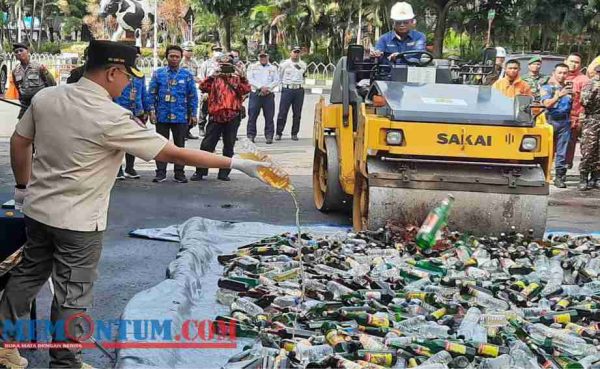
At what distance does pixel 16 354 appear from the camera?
4.49 meters

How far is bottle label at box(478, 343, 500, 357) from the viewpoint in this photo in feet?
15.4

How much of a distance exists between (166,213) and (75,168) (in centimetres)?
523

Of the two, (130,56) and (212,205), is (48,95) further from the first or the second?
(212,205)

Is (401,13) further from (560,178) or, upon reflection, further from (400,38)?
(560,178)

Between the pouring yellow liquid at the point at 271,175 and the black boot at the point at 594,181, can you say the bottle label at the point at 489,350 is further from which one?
the black boot at the point at 594,181

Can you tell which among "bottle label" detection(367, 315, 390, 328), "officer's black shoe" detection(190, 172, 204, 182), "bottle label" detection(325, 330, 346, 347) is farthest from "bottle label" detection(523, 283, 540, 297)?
"officer's black shoe" detection(190, 172, 204, 182)

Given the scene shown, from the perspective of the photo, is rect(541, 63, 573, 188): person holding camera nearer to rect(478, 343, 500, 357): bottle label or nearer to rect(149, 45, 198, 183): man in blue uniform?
rect(149, 45, 198, 183): man in blue uniform

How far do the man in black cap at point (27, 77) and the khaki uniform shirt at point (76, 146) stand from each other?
815 cm

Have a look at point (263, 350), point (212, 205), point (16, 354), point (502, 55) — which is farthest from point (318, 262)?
point (502, 55)

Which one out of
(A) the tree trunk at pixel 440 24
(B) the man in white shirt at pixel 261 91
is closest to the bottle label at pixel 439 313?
(B) the man in white shirt at pixel 261 91

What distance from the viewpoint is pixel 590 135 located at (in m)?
11.9

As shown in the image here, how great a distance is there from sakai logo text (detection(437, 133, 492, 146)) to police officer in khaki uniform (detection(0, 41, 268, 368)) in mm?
3327

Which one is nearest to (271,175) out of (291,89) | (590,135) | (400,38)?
(400,38)

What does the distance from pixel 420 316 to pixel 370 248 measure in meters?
1.81
